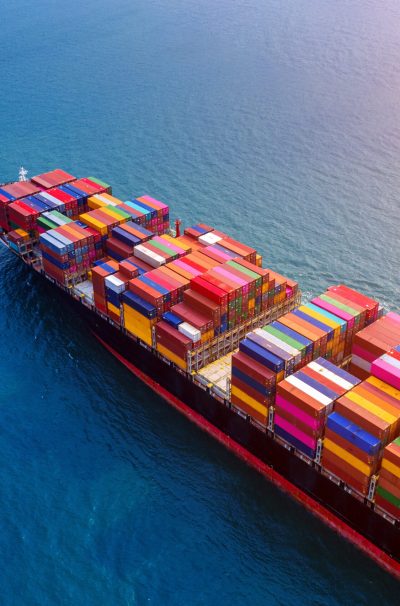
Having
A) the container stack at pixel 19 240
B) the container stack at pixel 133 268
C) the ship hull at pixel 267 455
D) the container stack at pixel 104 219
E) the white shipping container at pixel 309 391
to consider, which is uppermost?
the container stack at pixel 104 219

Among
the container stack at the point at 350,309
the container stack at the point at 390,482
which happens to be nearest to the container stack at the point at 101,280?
the container stack at the point at 350,309

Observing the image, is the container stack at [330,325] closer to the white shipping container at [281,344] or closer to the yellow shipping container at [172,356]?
the white shipping container at [281,344]

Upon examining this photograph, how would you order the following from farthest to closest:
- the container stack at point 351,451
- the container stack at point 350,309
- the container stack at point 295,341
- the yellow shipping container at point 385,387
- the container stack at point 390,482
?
the container stack at point 350,309
the container stack at point 295,341
the yellow shipping container at point 385,387
the container stack at point 351,451
the container stack at point 390,482

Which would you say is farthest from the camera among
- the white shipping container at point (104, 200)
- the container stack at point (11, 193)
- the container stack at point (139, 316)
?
the container stack at point (11, 193)

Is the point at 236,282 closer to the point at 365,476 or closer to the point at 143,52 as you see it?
the point at 365,476

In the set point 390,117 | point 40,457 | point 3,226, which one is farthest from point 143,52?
point 40,457

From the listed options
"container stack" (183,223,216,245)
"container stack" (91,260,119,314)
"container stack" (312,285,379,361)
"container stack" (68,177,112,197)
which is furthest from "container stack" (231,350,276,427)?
"container stack" (68,177,112,197)
